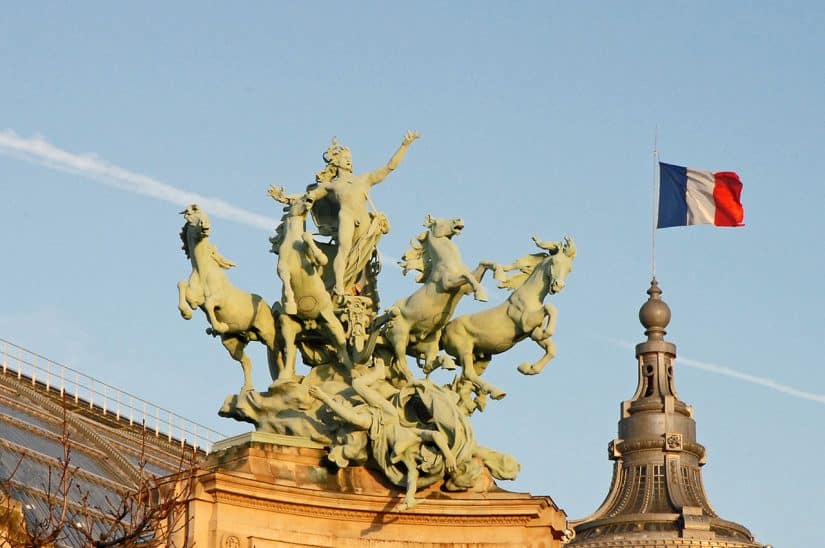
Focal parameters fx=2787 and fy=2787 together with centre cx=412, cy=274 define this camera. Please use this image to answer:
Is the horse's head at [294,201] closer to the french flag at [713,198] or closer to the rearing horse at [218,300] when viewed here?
the rearing horse at [218,300]

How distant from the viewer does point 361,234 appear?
67.0 m

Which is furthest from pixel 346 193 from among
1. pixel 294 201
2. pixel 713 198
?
pixel 713 198

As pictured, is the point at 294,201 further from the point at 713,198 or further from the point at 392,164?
the point at 713,198

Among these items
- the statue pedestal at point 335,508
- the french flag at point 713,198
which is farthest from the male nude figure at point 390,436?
the french flag at point 713,198

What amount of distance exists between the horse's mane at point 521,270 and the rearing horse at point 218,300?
18.3ft

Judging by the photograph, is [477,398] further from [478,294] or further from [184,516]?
[184,516]

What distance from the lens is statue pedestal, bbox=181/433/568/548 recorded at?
6288cm

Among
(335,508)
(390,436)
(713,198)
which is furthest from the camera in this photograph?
(713,198)

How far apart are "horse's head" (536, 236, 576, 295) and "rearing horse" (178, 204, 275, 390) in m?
6.68

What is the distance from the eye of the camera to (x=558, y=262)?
214 feet

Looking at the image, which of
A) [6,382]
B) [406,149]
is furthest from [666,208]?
[406,149]

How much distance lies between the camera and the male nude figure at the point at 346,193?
217 ft

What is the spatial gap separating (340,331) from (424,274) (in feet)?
8.02

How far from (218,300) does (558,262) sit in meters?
8.00
